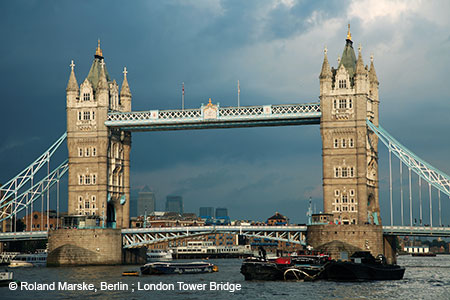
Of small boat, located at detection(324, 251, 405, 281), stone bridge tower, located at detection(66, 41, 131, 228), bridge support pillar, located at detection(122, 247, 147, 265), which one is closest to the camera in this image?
small boat, located at detection(324, 251, 405, 281)

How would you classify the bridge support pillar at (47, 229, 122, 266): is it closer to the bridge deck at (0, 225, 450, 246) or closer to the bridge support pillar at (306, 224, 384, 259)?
the bridge deck at (0, 225, 450, 246)

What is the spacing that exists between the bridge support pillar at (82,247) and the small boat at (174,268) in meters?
20.0

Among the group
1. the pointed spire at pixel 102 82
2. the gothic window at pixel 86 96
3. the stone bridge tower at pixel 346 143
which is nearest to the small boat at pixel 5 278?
the pointed spire at pixel 102 82

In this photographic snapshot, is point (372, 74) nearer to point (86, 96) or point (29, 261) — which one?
point (86, 96)

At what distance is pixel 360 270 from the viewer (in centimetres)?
9481

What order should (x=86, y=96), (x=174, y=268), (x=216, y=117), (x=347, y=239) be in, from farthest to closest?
(x=86, y=96), (x=216, y=117), (x=347, y=239), (x=174, y=268)

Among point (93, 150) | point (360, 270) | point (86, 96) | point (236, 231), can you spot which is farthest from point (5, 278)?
point (86, 96)

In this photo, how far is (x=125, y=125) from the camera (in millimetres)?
139250

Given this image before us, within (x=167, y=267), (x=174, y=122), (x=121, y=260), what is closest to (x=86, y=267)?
(x=121, y=260)

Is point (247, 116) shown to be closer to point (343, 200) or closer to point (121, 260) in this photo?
point (343, 200)

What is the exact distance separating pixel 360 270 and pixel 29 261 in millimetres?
80085

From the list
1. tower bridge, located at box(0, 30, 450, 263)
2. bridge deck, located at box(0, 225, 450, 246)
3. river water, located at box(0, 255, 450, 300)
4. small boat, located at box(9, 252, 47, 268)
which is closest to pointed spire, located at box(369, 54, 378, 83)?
tower bridge, located at box(0, 30, 450, 263)

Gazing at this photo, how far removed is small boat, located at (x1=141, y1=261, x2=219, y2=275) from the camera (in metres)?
112

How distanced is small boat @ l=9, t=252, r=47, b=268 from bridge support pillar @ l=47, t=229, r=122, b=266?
15265mm
